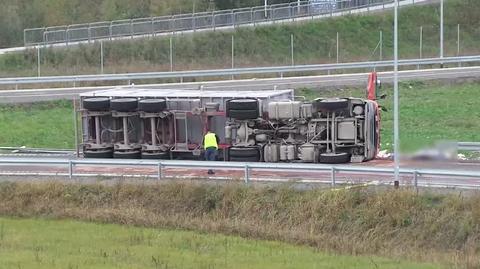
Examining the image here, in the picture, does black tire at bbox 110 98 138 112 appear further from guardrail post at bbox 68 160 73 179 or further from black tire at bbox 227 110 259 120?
guardrail post at bbox 68 160 73 179

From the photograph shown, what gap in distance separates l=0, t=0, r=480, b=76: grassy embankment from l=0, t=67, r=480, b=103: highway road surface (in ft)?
38.5

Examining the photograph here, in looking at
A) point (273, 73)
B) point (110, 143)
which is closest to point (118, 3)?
point (273, 73)

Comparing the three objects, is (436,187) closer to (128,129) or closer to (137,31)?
(128,129)

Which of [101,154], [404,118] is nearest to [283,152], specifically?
[101,154]

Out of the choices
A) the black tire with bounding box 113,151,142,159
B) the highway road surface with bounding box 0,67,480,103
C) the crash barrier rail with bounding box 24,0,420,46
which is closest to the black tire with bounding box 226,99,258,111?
the black tire with bounding box 113,151,142,159

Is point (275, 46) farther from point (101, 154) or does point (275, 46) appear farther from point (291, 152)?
point (291, 152)

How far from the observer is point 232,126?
25.3 m

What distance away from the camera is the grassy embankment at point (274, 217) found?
54.7 ft

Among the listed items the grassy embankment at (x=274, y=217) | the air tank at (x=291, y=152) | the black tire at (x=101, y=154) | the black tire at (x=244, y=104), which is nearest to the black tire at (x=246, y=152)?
the air tank at (x=291, y=152)

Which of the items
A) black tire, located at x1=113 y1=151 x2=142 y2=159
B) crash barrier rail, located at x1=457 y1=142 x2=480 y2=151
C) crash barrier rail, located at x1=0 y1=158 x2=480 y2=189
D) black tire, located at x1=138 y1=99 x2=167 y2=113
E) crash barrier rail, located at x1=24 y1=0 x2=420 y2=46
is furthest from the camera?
crash barrier rail, located at x1=24 y1=0 x2=420 y2=46

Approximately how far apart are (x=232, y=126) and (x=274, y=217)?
5.92 metres

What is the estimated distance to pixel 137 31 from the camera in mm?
61469

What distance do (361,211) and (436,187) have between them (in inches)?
79.5

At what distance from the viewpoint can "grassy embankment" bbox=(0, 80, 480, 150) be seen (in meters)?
32.7
